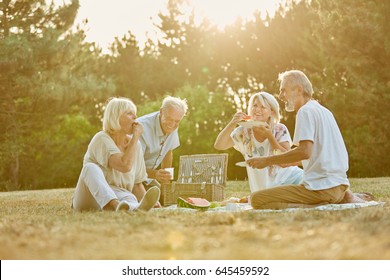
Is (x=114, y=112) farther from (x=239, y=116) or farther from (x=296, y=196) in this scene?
(x=296, y=196)

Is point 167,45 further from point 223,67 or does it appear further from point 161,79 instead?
point 223,67

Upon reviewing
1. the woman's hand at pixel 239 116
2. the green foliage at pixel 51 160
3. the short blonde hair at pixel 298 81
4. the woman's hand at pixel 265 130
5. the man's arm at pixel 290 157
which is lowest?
the green foliage at pixel 51 160

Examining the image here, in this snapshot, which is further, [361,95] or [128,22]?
[128,22]

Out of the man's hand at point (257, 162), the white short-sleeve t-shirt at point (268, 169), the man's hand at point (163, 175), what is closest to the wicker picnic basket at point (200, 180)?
the man's hand at point (163, 175)

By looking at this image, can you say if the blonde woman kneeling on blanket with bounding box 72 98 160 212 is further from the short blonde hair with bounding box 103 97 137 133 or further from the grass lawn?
the grass lawn

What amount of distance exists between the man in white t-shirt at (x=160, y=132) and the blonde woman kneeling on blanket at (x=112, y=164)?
814mm

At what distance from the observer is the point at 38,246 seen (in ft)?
9.42

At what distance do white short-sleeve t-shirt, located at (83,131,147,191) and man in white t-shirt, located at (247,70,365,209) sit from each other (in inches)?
44.5

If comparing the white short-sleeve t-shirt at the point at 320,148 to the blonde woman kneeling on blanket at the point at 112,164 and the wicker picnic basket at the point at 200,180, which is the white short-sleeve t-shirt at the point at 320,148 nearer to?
the blonde woman kneeling on blanket at the point at 112,164

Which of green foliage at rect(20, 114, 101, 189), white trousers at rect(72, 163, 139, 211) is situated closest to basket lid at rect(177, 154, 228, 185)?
white trousers at rect(72, 163, 139, 211)

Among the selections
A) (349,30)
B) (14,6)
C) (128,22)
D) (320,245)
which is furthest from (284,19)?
(320,245)

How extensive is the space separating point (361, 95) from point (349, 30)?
196cm

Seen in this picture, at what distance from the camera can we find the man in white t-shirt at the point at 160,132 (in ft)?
21.1
